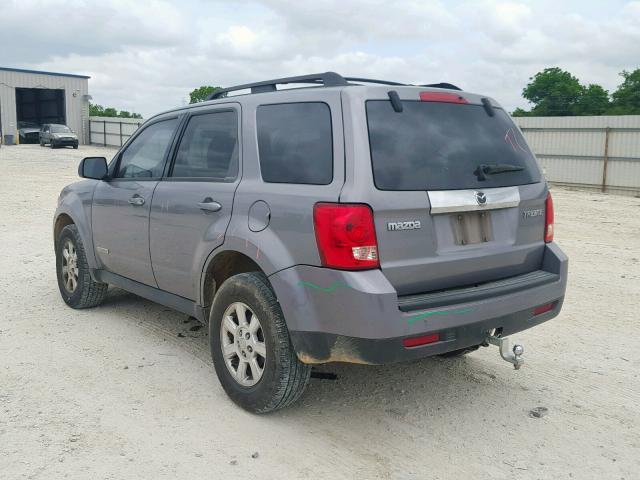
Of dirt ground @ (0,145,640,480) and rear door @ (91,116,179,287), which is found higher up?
rear door @ (91,116,179,287)

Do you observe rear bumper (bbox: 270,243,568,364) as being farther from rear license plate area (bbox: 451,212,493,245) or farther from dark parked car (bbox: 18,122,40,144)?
Result: dark parked car (bbox: 18,122,40,144)

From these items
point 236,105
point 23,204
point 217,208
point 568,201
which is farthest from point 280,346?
point 568,201

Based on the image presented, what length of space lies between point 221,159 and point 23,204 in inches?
442

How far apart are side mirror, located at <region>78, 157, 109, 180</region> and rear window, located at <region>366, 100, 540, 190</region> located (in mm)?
2835

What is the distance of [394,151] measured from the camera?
335 centimetres

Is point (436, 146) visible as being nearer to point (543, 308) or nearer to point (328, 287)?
point (328, 287)

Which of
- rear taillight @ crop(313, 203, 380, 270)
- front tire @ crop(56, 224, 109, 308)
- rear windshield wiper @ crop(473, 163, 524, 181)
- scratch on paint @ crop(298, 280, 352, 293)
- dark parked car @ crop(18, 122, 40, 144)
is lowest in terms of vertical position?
front tire @ crop(56, 224, 109, 308)

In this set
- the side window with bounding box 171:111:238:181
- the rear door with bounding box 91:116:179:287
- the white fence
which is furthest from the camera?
the white fence

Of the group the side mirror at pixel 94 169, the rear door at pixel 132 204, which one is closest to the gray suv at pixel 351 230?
the rear door at pixel 132 204

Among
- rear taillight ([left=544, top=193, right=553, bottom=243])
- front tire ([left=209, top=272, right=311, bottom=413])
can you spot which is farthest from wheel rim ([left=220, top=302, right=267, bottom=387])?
rear taillight ([left=544, top=193, right=553, bottom=243])

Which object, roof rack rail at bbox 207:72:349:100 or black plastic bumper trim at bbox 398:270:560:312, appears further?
roof rack rail at bbox 207:72:349:100

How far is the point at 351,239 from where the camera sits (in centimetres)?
315

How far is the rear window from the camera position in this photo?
10.9ft

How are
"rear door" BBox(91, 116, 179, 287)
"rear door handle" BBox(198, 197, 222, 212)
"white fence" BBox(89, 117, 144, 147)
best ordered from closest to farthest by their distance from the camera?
"rear door handle" BBox(198, 197, 222, 212) → "rear door" BBox(91, 116, 179, 287) → "white fence" BBox(89, 117, 144, 147)
